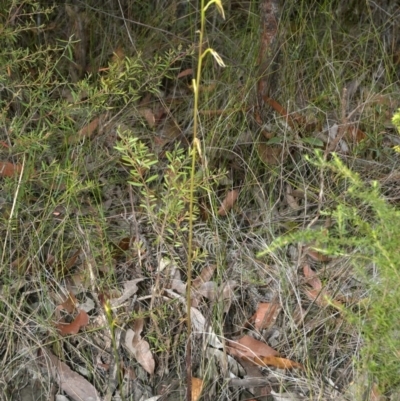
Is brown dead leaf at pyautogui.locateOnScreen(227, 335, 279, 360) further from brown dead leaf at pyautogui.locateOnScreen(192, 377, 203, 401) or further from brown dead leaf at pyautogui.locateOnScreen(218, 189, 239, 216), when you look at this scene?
brown dead leaf at pyautogui.locateOnScreen(218, 189, 239, 216)

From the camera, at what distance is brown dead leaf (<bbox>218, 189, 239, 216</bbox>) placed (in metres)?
3.35

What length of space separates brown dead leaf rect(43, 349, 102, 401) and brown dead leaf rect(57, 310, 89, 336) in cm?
9

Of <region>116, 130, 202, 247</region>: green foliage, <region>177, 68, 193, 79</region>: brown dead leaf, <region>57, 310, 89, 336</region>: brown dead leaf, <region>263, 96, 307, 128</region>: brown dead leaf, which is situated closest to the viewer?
<region>116, 130, 202, 247</region>: green foliage

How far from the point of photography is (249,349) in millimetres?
2889

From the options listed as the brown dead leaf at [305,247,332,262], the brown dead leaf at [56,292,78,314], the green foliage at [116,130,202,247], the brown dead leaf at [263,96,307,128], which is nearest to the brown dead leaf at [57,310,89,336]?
the brown dead leaf at [56,292,78,314]

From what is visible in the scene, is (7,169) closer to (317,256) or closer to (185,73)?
(185,73)

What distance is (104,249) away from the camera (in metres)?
3.01

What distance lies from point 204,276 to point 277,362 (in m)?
0.46

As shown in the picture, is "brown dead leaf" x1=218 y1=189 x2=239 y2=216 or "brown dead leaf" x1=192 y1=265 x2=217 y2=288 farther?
"brown dead leaf" x1=218 y1=189 x2=239 y2=216

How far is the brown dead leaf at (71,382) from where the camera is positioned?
2.85m

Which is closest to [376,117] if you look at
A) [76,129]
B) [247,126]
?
[247,126]

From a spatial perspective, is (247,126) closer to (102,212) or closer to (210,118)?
(210,118)

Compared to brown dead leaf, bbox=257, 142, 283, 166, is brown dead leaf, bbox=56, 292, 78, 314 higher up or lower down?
lower down

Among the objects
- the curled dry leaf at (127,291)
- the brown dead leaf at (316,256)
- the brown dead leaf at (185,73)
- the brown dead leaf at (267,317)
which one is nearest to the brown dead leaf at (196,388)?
the brown dead leaf at (267,317)
